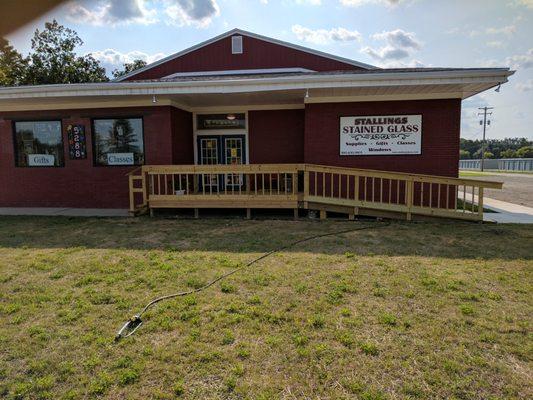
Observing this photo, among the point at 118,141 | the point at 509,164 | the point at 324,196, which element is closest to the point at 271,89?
the point at 324,196

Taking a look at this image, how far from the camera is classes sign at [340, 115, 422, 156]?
9.52m

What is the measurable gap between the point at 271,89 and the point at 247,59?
7255mm

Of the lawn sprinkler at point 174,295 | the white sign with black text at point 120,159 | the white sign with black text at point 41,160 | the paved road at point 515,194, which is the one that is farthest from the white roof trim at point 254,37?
the lawn sprinkler at point 174,295

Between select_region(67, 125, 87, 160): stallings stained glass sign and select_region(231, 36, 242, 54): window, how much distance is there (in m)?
7.14

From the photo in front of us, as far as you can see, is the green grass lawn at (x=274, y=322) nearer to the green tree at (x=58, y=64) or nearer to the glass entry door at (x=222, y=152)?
the glass entry door at (x=222, y=152)

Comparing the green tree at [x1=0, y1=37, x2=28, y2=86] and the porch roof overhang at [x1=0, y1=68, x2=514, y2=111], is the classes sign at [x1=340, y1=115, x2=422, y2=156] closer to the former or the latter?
the porch roof overhang at [x1=0, y1=68, x2=514, y2=111]

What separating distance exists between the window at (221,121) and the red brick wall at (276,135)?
0.34 meters

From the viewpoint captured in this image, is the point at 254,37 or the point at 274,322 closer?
the point at 274,322

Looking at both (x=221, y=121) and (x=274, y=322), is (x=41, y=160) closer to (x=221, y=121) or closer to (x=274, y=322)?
(x=221, y=121)

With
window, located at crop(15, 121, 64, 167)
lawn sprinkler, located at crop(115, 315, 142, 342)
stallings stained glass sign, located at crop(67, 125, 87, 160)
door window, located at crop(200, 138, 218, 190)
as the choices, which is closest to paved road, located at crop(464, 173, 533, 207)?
door window, located at crop(200, 138, 218, 190)

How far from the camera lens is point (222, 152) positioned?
11.9 metres

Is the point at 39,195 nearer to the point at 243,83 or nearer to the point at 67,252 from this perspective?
the point at 67,252

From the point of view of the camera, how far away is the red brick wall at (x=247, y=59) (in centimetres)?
1493

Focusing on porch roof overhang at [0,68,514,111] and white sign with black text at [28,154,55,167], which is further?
white sign with black text at [28,154,55,167]
